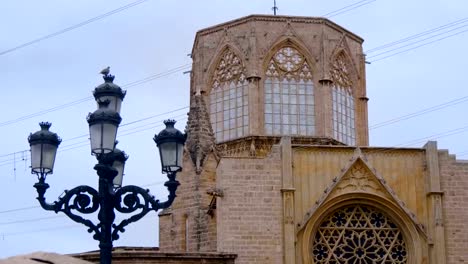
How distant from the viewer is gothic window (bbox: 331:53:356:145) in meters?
31.8

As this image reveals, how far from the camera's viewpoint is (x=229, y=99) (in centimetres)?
3131

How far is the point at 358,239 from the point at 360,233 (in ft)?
0.59

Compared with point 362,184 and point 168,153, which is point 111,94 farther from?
point 362,184

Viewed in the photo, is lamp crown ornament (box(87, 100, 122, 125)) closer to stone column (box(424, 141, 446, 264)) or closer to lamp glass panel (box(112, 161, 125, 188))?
lamp glass panel (box(112, 161, 125, 188))

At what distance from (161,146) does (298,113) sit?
19368 mm

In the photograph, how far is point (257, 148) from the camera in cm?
2992

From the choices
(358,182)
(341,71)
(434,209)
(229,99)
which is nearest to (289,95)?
(229,99)

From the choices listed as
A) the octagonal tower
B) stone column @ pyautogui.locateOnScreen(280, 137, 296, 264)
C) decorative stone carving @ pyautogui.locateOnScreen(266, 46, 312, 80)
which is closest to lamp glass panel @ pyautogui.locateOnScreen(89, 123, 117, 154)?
stone column @ pyautogui.locateOnScreen(280, 137, 296, 264)

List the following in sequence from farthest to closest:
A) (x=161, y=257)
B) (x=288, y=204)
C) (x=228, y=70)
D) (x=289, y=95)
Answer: (x=228, y=70)
(x=289, y=95)
(x=288, y=204)
(x=161, y=257)

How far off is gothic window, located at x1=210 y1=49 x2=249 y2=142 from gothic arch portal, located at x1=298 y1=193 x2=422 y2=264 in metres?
7.23

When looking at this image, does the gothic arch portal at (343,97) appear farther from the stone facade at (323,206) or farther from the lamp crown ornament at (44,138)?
the lamp crown ornament at (44,138)

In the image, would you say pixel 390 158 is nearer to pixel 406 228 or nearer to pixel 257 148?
pixel 406 228

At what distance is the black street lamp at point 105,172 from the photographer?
1130 cm

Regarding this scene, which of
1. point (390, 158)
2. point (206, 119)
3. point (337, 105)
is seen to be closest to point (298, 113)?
point (337, 105)
